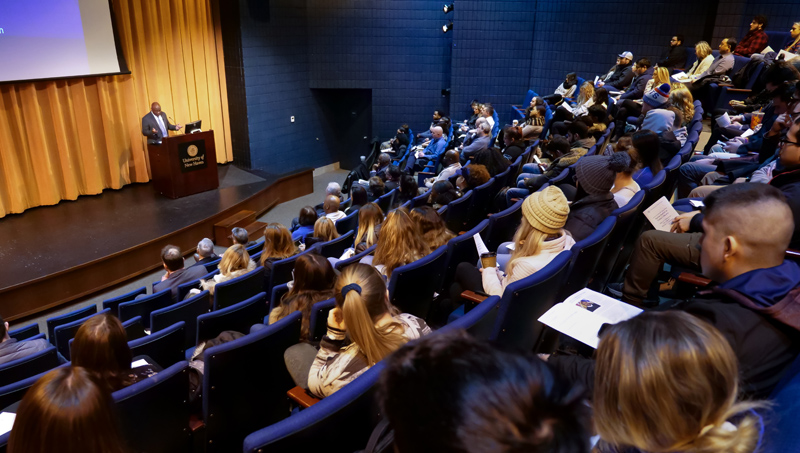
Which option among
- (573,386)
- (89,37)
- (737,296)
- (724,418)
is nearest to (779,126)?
(737,296)


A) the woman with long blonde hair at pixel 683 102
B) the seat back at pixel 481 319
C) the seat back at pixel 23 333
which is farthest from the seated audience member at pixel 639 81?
the seat back at pixel 23 333

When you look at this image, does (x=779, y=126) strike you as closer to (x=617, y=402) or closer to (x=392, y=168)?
(x=617, y=402)

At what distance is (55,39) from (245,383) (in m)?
7.14

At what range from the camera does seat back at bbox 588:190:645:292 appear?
9.18 feet

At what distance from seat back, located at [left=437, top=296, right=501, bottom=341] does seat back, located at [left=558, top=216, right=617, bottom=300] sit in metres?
A: 0.49

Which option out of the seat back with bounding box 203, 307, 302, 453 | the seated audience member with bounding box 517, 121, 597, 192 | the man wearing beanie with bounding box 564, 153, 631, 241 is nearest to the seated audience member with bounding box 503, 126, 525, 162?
the seated audience member with bounding box 517, 121, 597, 192

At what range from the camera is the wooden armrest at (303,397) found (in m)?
1.91

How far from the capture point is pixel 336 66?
1104cm

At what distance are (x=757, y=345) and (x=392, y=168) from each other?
19.0 feet

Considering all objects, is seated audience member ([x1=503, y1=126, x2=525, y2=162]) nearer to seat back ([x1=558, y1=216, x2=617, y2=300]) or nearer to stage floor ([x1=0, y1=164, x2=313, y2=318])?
seat back ([x1=558, y1=216, x2=617, y2=300])

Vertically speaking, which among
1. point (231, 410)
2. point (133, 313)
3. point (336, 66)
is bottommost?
point (133, 313)

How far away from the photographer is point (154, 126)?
7996mm

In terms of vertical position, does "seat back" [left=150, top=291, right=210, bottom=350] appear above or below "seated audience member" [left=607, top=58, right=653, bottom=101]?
below

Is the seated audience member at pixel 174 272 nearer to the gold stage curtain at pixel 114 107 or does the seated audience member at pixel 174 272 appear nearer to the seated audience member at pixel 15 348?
the seated audience member at pixel 15 348
